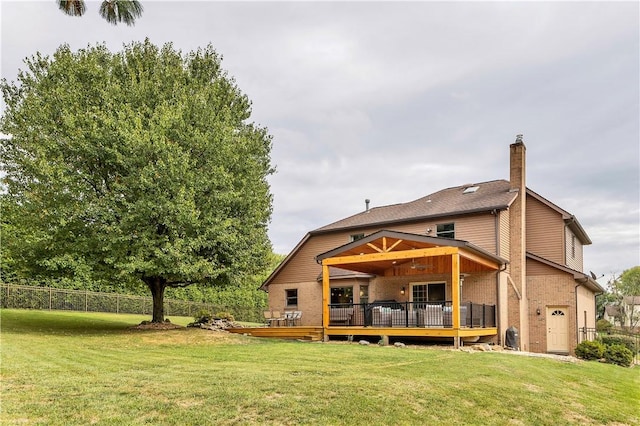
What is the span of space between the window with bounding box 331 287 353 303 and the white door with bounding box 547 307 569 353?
8.54 m

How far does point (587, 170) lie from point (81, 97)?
24394 mm

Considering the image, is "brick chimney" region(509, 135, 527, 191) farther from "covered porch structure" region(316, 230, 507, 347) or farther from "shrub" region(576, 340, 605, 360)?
"shrub" region(576, 340, 605, 360)

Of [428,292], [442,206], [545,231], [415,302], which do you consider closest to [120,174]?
[415,302]

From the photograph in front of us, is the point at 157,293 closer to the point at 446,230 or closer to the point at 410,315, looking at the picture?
the point at 410,315

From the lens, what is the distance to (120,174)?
17797 mm

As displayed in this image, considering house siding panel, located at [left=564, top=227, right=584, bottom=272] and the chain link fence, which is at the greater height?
house siding panel, located at [left=564, top=227, right=584, bottom=272]

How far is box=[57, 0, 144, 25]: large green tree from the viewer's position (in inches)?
239

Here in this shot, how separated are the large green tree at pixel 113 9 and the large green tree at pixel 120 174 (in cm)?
1036

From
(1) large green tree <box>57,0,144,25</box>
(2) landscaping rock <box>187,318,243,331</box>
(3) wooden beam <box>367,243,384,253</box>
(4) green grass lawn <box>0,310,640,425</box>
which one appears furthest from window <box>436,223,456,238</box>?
(1) large green tree <box>57,0,144,25</box>

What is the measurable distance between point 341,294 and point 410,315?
270 inches

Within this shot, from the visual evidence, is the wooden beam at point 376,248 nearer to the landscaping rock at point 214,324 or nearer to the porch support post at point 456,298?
the porch support post at point 456,298

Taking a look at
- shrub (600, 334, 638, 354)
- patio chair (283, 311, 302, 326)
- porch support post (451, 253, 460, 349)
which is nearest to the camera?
porch support post (451, 253, 460, 349)

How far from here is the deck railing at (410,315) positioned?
51.9 ft

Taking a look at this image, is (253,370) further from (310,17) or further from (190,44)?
(190,44)
